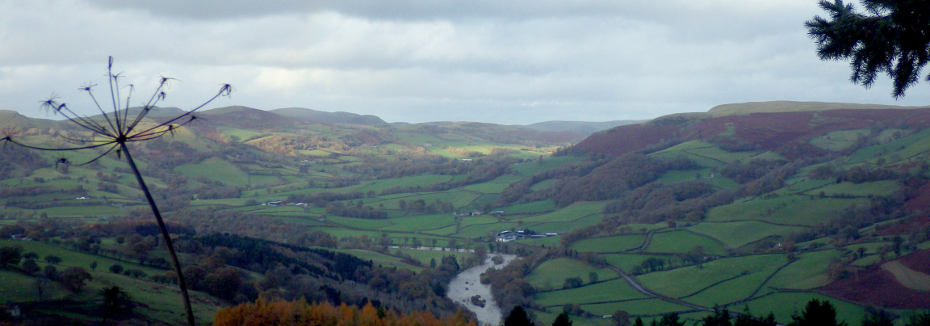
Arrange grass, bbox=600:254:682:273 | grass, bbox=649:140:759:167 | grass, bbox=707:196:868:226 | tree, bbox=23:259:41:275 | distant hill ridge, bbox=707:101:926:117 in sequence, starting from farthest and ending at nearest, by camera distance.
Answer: distant hill ridge, bbox=707:101:926:117, grass, bbox=649:140:759:167, grass, bbox=707:196:868:226, grass, bbox=600:254:682:273, tree, bbox=23:259:41:275

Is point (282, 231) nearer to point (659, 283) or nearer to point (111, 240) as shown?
point (111, 240)

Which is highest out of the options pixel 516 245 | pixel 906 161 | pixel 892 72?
pixel 892 72

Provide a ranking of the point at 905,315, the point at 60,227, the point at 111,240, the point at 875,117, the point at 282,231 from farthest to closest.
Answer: the point at 875,117
the point at 282,231
the point at 60,227
the point at 111,240
the point at 905,315

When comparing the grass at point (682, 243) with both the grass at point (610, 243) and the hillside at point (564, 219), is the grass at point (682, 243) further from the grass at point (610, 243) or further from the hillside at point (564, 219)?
the grass at point (610, 243)

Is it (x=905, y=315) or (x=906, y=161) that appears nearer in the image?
(x=905, y=315)

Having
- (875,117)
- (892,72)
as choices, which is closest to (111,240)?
(892,72)

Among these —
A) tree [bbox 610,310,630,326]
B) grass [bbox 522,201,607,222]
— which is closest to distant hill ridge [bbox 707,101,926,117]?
grass [bbox 522,201,607,222]

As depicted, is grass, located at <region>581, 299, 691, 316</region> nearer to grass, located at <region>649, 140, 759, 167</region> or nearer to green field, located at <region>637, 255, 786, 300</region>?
green field, located at <region>637, 255, 786, 300</region>
